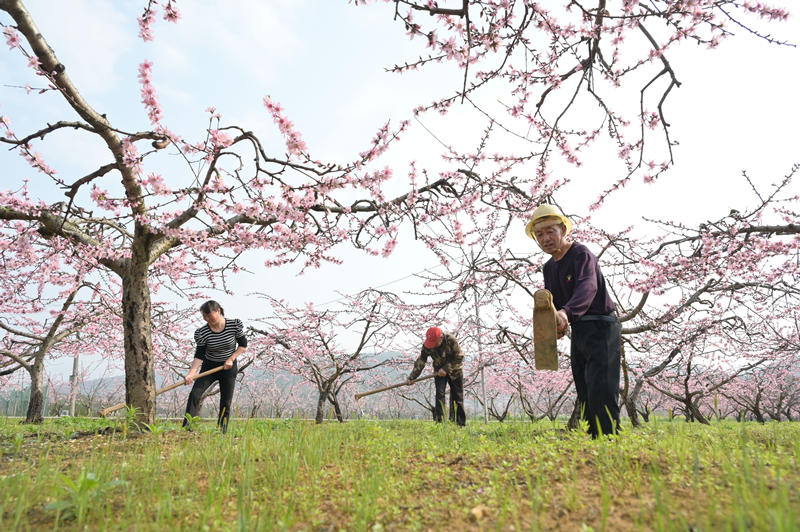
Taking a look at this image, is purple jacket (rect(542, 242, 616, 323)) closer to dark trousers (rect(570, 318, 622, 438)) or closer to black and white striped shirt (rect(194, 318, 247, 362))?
dark trousers (rect(570, 318, 622, 438))

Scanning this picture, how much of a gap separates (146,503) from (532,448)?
2.39 meters

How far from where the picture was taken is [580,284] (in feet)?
11.3

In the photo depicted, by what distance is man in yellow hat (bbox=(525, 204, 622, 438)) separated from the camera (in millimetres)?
3426

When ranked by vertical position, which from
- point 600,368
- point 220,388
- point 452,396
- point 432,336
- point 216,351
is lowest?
point 452,396

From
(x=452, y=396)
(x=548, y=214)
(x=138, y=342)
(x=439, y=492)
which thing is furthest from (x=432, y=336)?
(x=439, y=492)

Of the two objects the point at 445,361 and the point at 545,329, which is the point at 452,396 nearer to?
the point at 445,361

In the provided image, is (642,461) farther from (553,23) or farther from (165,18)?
(165,18)

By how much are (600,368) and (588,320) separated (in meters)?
0.41

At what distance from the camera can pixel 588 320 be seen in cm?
356

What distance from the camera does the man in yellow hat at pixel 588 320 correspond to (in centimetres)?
343

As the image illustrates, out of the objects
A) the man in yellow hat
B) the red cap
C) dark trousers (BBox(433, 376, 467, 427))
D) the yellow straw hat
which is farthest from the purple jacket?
dark trousers (BBox(433, 376, 467, 427))

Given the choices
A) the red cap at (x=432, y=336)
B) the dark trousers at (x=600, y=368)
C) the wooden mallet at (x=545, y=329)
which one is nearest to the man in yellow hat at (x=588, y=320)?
the dark trousers at (x=600, y=368)

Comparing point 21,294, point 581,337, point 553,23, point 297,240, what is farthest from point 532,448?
point 21,294

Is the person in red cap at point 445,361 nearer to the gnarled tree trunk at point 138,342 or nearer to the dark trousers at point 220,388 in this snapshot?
the dark trousers at point 220,388
